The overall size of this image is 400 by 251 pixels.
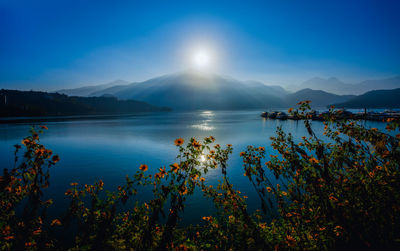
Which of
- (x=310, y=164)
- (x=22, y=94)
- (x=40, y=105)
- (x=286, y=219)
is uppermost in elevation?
(x=22, y=94)

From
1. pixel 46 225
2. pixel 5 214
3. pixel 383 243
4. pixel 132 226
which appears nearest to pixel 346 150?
pixel 383 243

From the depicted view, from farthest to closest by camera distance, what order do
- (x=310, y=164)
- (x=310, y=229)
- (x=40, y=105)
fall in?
(x=40, y=105) → (x=310, y=164) → (x=310, y=229)

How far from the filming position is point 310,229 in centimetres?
418

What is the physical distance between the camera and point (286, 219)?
17.2 feet

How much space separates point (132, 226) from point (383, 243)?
460 cm

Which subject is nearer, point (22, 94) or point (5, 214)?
→ point (5, 214)

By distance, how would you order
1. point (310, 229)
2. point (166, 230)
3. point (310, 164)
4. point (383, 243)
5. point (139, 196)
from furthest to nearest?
point (139, 196)
point (310, 164)
point (310, 229)
point (166, 230)
point (383, 243)

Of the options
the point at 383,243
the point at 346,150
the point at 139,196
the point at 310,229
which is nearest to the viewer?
the point at 383,243

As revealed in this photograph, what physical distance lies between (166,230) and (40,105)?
156942 millimetres

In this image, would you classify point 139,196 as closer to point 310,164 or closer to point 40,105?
point 310,164

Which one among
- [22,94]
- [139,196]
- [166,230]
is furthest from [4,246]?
[22,94]

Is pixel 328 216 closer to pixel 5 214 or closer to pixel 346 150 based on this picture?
pixel 346 150

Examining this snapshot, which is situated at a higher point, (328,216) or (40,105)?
(40,105)

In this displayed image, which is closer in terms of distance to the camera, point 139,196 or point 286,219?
point 286,219
